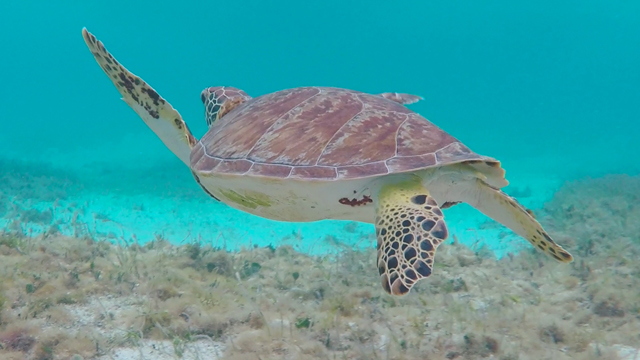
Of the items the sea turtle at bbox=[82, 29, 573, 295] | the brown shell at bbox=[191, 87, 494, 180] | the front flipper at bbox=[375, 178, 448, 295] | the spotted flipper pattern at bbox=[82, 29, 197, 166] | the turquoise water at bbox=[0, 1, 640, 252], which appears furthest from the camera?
the turquoise water at bbox=[0, 1, 640, 252]

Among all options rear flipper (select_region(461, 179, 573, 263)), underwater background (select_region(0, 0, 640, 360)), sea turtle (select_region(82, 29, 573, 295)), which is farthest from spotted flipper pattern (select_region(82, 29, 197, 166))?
rear flipper (select_region(461, 179, 573, 263))

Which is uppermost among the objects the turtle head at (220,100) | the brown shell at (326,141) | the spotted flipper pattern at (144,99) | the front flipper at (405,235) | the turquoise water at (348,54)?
the turquoise water at (348,54)

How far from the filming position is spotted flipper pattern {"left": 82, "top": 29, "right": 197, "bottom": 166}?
3.60m

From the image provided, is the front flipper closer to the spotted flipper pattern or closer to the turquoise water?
the spotted flipper pattern

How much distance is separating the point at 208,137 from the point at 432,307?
2.47 metres

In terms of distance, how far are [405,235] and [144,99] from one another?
2847 millimetres

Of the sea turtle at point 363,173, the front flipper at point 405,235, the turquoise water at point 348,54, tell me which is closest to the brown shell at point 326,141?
the sea turtle at point 363,173

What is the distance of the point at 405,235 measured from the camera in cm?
215

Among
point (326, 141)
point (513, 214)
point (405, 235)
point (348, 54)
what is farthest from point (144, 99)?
point (348, 54)

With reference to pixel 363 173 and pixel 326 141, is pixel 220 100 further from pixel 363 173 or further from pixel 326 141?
pixel 363 173

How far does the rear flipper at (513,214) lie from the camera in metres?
2.62

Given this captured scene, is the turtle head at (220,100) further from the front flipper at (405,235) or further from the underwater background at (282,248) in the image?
the front flipper at (405,235)

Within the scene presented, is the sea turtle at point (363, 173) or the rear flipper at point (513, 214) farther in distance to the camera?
the rear flipper at point (513, 214)

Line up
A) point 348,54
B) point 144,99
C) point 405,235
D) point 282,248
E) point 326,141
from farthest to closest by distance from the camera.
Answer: point 348,54
point 282,248
point 144,99
point 326,141
point 405,235
